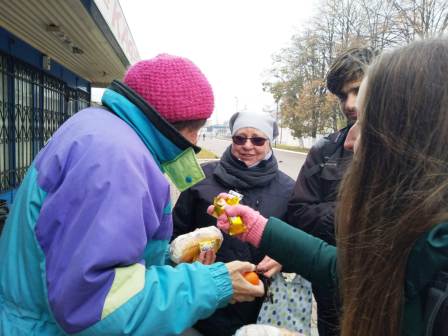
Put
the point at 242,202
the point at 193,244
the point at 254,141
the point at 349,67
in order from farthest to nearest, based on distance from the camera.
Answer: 1. the point at 254,141
2. the point at 242,202
3. the point at 349,67
4. the point at 193,244

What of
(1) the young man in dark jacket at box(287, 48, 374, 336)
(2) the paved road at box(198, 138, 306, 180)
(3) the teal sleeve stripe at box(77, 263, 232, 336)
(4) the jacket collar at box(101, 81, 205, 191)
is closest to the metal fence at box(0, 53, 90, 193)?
(2) the paved road at box(198, 138, 306, 180)

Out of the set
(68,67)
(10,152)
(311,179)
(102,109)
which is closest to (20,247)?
(102,109)

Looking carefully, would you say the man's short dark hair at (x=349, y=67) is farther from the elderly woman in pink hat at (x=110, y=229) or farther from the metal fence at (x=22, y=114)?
the metal fence at (x=22, y=114)

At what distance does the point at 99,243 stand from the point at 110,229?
4 cm

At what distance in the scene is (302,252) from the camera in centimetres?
161

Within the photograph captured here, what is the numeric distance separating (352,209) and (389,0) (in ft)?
87.6

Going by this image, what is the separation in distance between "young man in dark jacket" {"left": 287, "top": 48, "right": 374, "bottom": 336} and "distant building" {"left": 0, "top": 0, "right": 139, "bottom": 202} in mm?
2729

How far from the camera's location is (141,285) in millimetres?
1080

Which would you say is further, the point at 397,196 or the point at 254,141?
the point at 254,141

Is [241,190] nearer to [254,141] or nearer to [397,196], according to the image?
[254,141]

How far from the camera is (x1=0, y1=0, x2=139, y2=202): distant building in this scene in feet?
14.9

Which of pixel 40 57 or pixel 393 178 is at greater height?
pixel 40 57

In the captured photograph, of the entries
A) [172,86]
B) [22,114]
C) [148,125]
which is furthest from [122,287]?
[22,114]

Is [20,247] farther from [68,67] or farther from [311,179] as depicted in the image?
[68,67]
